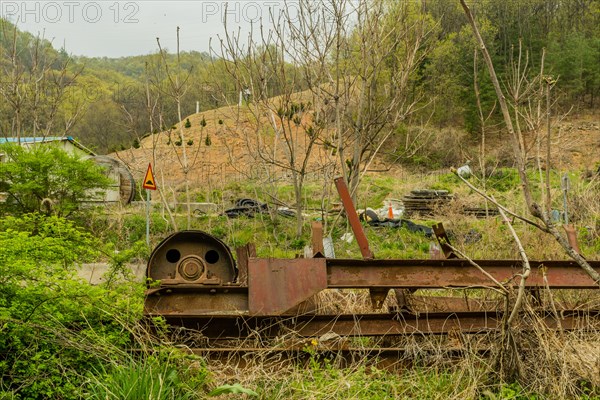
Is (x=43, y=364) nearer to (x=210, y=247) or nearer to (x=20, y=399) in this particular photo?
(x=20, y=399)

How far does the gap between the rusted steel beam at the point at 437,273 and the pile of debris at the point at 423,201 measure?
14.6 m

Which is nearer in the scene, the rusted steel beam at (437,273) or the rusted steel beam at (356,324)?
the rusted steel beam at (437,273)

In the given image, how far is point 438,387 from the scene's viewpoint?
5.11 metres

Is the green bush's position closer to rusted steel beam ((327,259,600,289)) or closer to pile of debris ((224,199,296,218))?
rusted steel beam ((327,259,600,289))

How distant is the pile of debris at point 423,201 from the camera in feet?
70.4

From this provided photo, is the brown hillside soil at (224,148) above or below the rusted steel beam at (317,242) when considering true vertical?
above

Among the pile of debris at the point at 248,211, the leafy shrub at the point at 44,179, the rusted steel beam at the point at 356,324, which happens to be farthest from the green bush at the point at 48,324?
the pile of debris at the point at 248,211

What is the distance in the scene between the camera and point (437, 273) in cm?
604

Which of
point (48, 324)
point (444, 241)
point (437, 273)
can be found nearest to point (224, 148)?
point (444, 241)

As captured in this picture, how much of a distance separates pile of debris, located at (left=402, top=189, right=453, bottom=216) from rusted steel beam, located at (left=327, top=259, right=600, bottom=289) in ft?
47.8

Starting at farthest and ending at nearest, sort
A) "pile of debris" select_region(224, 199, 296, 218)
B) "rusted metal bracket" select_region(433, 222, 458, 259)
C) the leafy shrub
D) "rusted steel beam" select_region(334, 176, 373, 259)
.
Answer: "pile of debris" select_region(224, 199, 296, 218) < the leafy shrub < "rusted metal bracket" select_region(433, 222, 458, 259) < "rusted steel beam" select_region(334, 176, 373, 259)

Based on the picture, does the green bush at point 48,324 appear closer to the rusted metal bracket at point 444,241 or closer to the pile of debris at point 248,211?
the rusted metal bracket at point 444,241

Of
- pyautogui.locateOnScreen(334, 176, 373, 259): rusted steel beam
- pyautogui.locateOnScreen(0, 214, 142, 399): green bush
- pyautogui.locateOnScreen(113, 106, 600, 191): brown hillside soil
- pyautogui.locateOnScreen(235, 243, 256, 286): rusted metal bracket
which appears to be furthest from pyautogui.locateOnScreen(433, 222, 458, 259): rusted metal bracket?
pyautogui.locateOnScreen(113, 106, 600, 191): brown hillside soil

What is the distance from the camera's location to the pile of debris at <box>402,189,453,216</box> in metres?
21.5
